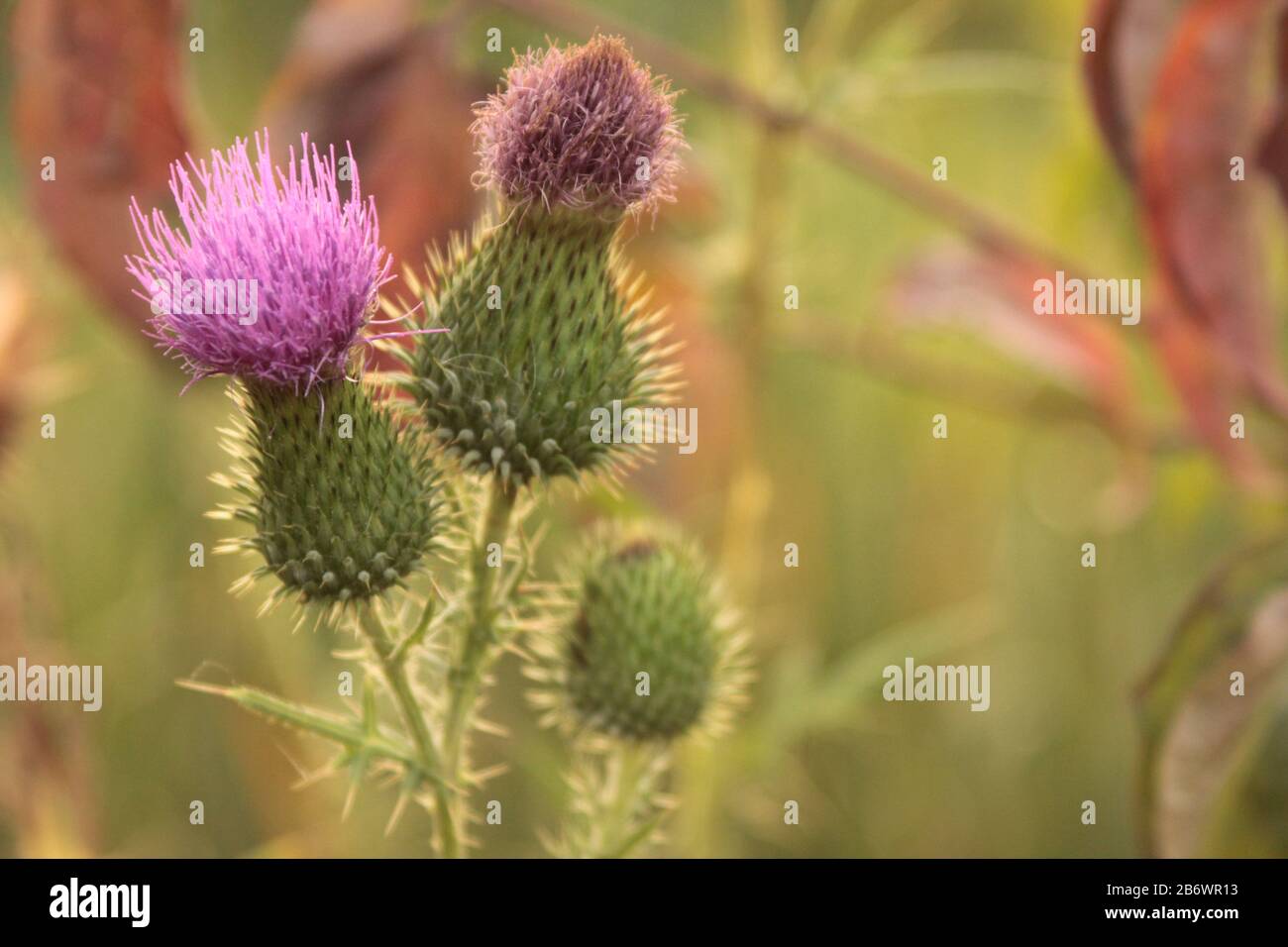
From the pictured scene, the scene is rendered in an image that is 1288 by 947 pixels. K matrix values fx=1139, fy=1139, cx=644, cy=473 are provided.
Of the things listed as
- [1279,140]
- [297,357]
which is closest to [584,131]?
[297,357]

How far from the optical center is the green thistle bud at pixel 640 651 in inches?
88.4

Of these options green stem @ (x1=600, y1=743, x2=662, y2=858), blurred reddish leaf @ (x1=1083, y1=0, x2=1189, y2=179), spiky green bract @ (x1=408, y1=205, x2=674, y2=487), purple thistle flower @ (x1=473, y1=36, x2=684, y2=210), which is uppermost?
blurred reddish leaf @ (x1=1083, y1=0, x2=1189, y2=179)

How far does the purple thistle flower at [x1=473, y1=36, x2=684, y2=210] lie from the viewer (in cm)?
191

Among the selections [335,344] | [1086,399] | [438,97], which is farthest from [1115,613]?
[335,344]

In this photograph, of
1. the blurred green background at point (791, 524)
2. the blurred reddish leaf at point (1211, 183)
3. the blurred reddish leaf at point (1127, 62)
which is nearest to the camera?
the blurred reddish leaf at point (1211, 183)

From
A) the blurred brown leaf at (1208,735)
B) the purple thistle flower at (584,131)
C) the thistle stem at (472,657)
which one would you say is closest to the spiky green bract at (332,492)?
the thistle stem at (472,657)

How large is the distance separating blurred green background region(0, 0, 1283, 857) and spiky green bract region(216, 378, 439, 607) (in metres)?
0.99

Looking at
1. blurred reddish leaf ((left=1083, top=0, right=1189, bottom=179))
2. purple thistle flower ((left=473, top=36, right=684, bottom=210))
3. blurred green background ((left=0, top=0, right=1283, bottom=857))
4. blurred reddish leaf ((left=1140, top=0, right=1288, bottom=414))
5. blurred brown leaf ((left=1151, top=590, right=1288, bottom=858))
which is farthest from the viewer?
blurred green background ((left=0, top=0, right=1283, bottom=857))

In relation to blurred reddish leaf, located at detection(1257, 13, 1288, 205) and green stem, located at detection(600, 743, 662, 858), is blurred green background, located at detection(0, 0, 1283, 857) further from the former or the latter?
blurred reddish leaf, located at detection(1257, 13, 1288, 205)

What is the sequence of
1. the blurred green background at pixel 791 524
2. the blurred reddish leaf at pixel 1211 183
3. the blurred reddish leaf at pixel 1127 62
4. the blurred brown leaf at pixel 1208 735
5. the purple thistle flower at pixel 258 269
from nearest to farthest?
1. the purple thistle flower at pixel 258 269
2. the blurred brown leaf at pixel 1208 735
3. the blurred reddish leaf at pixel 1211 183
4. the blurred reddish leaf at pixel 1127 62
5. the blurred green background at pixel 791 524

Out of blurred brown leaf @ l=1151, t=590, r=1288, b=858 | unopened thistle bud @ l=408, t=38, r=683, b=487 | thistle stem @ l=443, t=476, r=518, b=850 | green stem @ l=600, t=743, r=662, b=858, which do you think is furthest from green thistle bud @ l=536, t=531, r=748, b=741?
blurred brown leaf @ l=1151, t=590, r=1288, b=858

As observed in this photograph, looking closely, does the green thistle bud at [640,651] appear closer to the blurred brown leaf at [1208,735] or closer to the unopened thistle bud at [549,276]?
the unopened thistle bud at [549,276]

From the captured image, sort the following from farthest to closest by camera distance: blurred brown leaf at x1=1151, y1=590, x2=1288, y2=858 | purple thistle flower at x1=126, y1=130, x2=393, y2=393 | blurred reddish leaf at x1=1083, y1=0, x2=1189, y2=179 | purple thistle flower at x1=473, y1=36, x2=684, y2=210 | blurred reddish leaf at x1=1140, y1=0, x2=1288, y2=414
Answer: blurred reddish leaf at x1=1083, y1=0, x2=1189, y2=179 < blurred reddish leaf at x1=1140, y1=0, x2=1288, y2=414 < blurred brown leaf at x1=1151, y1=590, x2=1288, y2=858 < purple thistle flower at x1=473, y1=36, x2=684, y2=210 < purple thistle flower at x1=126, y1=130, x2=393, y2=393

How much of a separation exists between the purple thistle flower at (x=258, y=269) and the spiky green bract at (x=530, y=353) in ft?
0.70
